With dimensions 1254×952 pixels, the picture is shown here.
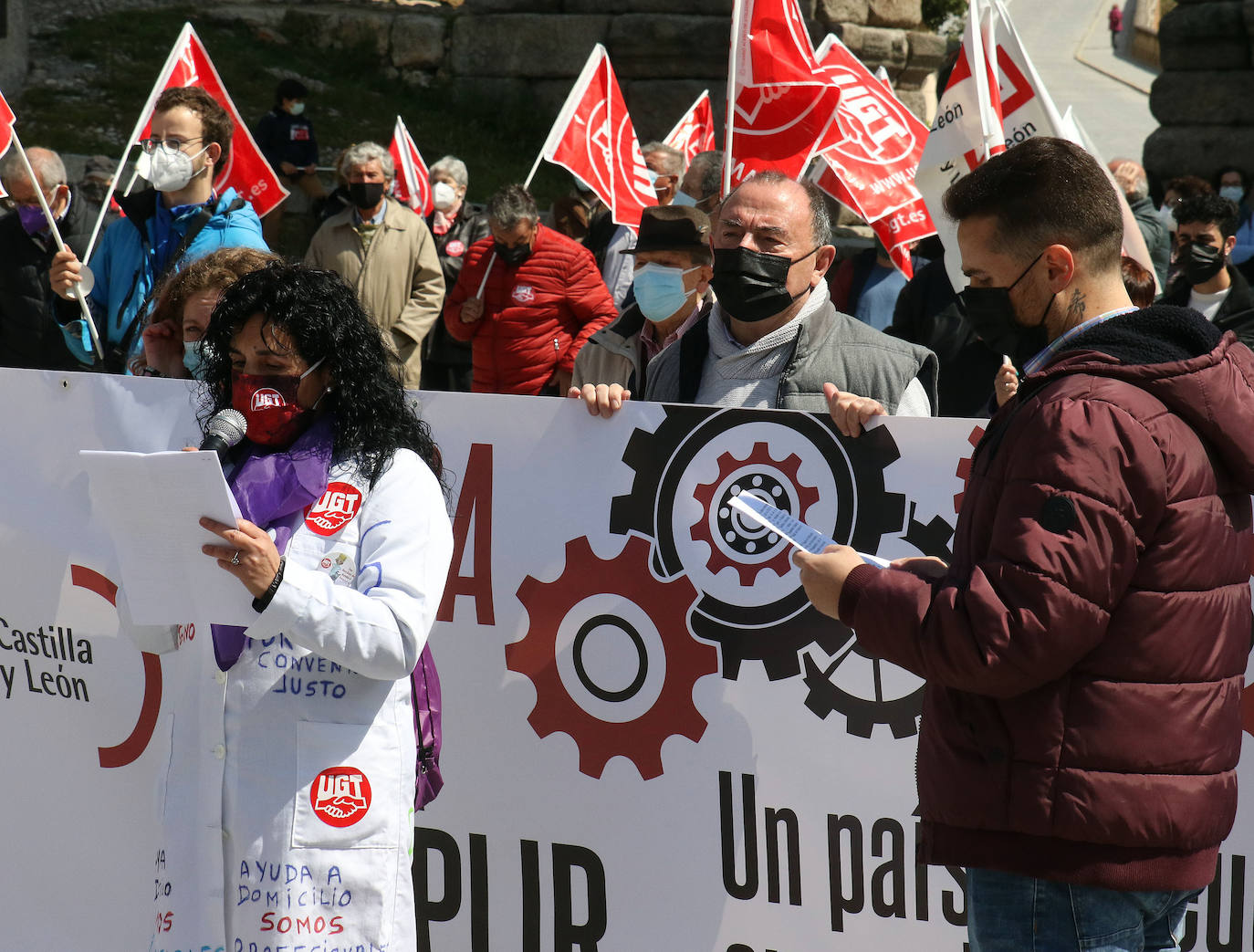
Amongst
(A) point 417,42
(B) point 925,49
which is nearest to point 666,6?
(B) point 925,49

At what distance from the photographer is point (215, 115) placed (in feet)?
16.8

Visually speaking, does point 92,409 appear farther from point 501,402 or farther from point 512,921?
point 512,921

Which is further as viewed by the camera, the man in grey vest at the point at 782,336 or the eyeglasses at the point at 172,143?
the eyeglasses at the point at 172,143

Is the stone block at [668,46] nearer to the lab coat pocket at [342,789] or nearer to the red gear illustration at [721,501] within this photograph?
the red gear illustration at [721,501]

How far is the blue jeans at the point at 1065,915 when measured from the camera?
6.83ft

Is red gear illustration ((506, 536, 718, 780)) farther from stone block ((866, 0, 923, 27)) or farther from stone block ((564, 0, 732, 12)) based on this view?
stone block ((564, 0, 732, 12))

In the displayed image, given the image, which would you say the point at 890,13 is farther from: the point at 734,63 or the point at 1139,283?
the point at 1139,283

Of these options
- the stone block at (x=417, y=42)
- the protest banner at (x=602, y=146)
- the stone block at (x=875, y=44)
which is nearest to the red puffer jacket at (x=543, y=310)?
the protest banner at (x=602, y=146)

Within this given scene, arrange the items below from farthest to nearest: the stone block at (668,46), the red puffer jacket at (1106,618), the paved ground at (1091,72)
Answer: the paved ground at (1091,72) < the stone block at (668,46) < the red puffer jacket at (1106,618)

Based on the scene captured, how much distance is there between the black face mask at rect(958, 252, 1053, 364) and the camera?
221 cm

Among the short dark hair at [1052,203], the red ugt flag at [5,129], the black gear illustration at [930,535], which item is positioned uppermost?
the red ugt flag at [5,129]

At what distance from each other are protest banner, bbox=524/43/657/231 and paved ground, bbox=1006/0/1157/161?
16.5 meters

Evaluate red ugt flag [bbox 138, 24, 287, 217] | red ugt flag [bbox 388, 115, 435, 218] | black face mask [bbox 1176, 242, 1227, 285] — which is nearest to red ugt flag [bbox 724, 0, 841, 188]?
black face mask [bbox 1176, 242, 1227, 285]

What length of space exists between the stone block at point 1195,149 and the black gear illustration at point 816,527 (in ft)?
39.6
